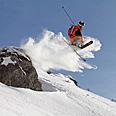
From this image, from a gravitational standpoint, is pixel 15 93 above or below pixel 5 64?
below

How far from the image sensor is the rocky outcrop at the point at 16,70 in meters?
36.9

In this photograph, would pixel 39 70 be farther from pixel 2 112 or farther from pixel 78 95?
pixel 2 112

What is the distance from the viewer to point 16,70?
1479 inches

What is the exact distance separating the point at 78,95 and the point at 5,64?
8280 mm

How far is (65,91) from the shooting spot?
136ft

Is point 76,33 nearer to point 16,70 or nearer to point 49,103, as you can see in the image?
point 49,103

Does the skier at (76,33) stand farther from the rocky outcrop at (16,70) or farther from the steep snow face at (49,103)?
the rocky outcrop at (16,70)

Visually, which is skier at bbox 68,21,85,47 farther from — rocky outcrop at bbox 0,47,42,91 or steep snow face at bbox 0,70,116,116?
rocky outcrop at bbox 0,47,42,91

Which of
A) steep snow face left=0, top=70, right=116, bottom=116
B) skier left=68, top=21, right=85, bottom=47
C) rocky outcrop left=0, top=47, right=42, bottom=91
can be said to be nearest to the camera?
steep snow face left=0, top=70, right=116, bottom=116

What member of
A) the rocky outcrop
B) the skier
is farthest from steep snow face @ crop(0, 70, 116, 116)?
the skier

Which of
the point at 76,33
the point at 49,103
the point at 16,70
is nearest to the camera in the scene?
the point at 76,33

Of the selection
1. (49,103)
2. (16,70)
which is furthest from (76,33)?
(16,70)

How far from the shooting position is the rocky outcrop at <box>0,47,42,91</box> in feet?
121

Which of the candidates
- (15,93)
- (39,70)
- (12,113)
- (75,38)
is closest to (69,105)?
(15,93)
